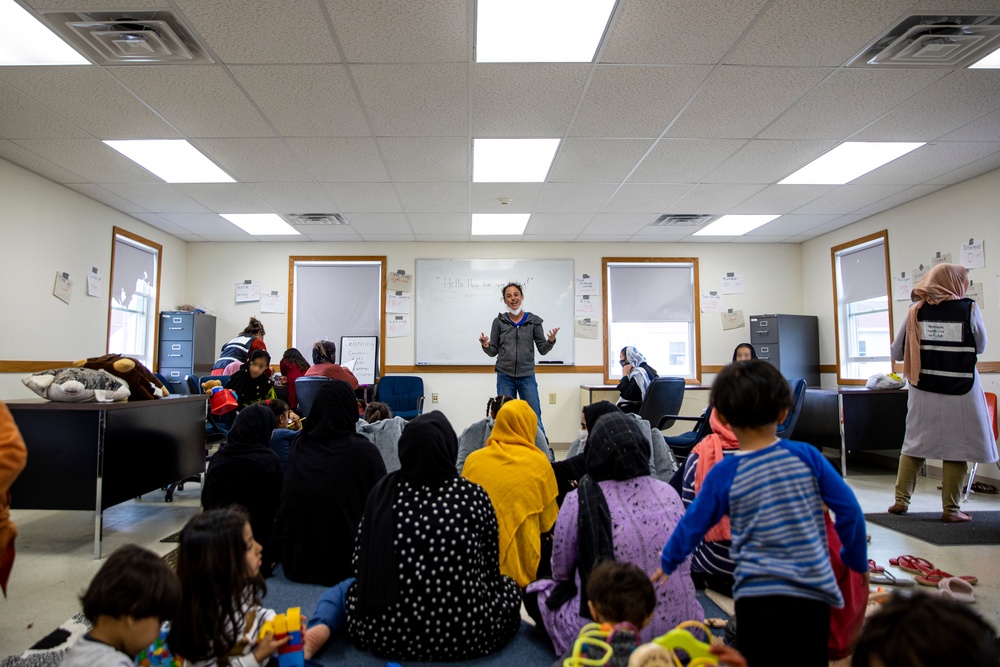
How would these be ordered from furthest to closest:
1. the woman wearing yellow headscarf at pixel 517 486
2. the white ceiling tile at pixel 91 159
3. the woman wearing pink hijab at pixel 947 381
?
the white ceiling tile at pixel 91 159 < the woman wearing pink hijab at pixel 947 381 < the woman wearing yellow headscarf at pixel 517 486

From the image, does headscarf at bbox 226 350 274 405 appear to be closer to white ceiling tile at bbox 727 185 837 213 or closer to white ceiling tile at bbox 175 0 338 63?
white ceiling tile at bbox 175 0 338 63

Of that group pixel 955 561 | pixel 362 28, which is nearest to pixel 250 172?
pixel 362 28

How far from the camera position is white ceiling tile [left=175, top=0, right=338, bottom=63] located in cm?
232

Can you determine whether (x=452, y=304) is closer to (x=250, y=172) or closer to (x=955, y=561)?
(x=250, y=172)

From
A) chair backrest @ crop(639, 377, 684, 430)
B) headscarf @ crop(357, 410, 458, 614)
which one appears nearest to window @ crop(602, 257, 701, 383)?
chair backrest @ crop(639, 377, 684, 430)

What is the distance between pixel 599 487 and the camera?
1.48 meters

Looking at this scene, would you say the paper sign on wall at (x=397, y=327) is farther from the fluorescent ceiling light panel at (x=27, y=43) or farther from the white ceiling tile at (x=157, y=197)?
A: the fluorescent ceiling light panel at (x=27, y=43)

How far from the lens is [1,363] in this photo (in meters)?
3.86

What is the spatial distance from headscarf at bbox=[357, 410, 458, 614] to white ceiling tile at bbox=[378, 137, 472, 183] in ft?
8.64

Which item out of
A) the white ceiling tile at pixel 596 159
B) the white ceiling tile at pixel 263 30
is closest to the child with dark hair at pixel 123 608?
the white ceiling tile at pixel 263 30

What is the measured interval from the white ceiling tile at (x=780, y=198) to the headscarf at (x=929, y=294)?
5.34 feet

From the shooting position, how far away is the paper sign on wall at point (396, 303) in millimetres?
6406

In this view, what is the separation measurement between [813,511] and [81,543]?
3.53 m

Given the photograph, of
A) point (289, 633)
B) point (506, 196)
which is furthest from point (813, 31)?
point (289, 633)
